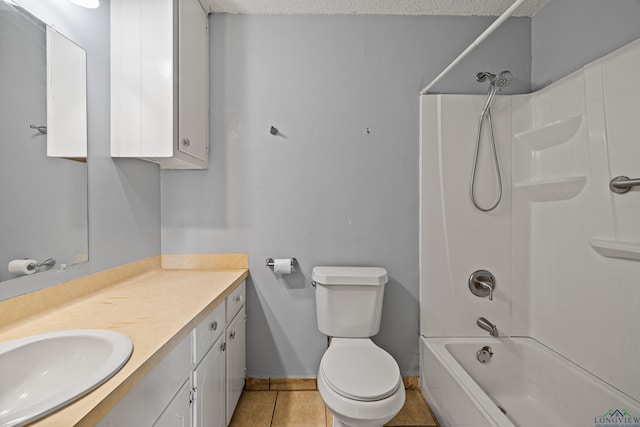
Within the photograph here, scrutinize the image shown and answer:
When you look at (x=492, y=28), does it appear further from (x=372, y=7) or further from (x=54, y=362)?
(x=54, y=362)

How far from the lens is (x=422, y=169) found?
1.91m

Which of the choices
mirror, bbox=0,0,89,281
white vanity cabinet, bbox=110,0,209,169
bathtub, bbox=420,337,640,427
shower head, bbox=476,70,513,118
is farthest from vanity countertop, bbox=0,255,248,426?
shower head, bbox=476,70,513,118

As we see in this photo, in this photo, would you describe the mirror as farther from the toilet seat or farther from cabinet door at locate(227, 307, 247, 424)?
the toilet seat

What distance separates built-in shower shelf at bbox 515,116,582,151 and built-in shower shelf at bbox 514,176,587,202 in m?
0.22

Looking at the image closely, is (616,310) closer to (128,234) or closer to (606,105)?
(606,105)

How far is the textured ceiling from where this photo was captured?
5.89ft

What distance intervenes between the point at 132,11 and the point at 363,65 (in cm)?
126

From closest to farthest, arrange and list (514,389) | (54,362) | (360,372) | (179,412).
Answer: (54,362), (179,412), (360,372), (514,389)

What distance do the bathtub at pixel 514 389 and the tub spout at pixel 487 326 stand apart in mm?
86

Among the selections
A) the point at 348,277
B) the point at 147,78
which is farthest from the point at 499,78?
the point at 147,78

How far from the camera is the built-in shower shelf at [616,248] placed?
121 cm

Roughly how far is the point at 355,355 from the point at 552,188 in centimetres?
138

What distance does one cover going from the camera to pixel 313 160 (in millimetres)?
1917

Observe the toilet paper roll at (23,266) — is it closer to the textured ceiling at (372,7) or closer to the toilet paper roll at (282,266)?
the toilet paper roll at (282,266)
